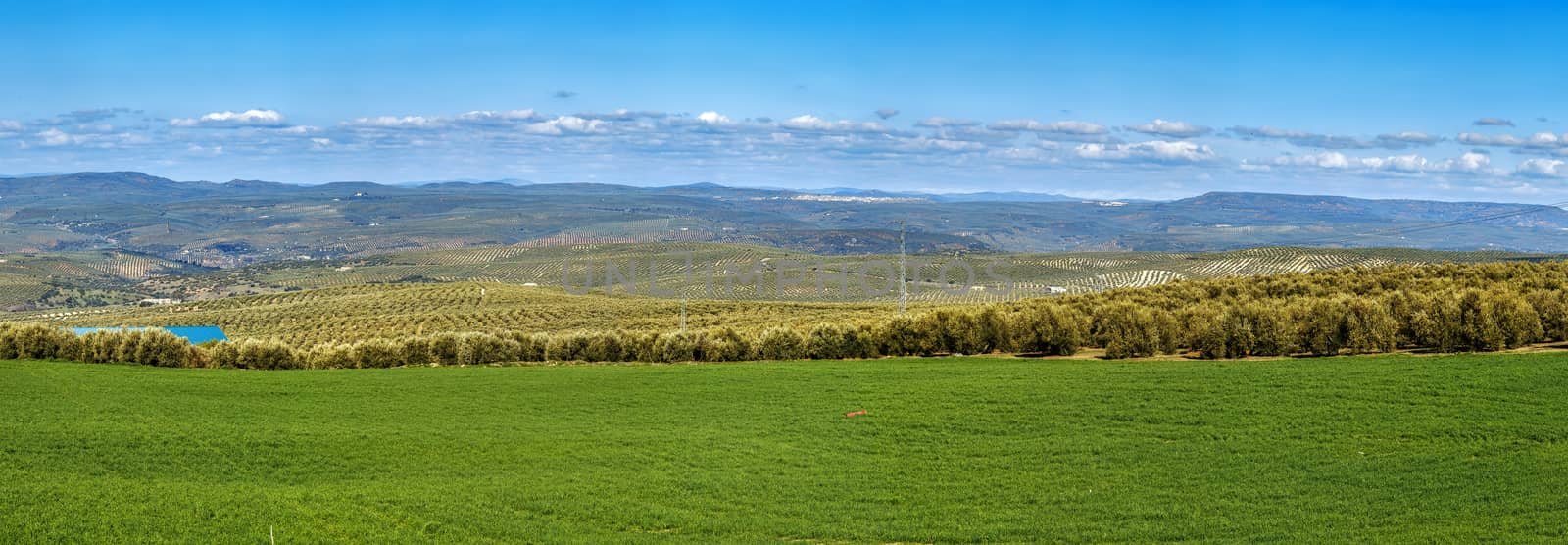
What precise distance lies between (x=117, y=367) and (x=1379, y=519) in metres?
32.9

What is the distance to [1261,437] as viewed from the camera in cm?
2117

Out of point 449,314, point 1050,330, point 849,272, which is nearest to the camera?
point 1050,330

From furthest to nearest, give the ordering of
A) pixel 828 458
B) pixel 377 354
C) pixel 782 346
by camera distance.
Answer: pixel 782 346
pixel 377 354
pixel 828 458

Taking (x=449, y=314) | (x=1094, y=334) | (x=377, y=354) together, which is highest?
(x=1094, y=334)

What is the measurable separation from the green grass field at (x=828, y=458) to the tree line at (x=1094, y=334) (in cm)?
335

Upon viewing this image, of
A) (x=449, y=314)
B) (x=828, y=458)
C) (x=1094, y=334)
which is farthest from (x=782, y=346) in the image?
(x=449, y=314)

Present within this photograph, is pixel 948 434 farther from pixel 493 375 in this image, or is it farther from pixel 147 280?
pixel 147 280

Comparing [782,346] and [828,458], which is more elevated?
[828,458]

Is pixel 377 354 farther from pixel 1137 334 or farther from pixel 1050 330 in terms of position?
pixel 1137 334

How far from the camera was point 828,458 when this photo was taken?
21.7m

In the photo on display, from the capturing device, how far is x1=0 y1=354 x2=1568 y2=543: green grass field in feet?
55.6

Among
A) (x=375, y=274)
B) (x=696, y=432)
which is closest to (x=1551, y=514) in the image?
(x=696, y=432)

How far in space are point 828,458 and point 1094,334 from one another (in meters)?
17.0

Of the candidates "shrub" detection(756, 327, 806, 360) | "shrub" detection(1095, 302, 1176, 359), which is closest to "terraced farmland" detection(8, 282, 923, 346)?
"shrub" detection(756, 327, 806, 360)
